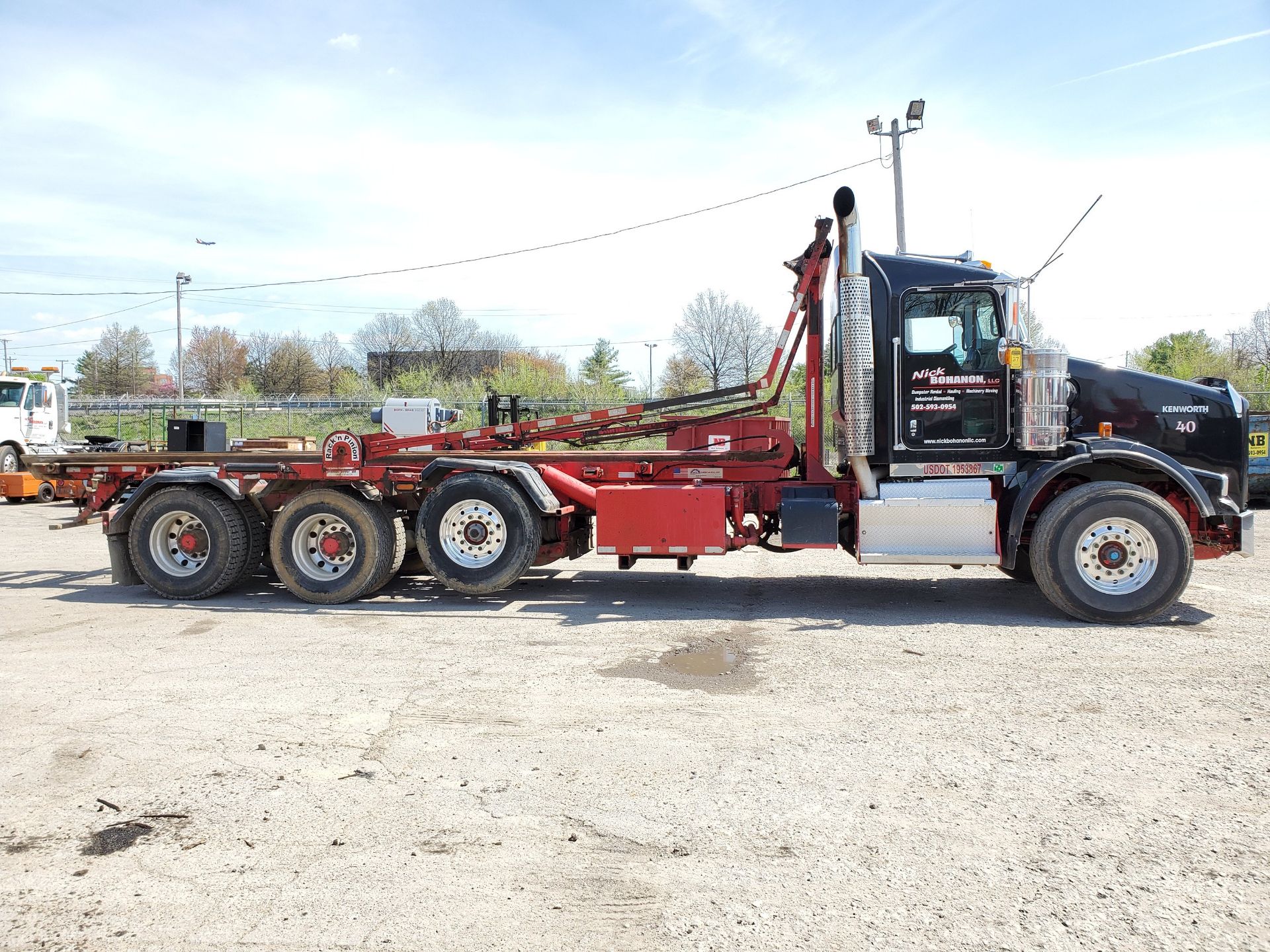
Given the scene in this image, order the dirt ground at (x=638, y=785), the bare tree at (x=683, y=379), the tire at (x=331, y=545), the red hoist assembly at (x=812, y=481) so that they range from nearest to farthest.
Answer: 1. the dirt ground at (x=638, y=785)
2. the red hoist assembly at (x=812, y=481)
3. the tire at (x=331, y=545)
4. the bare tree at (x=683, y=379)

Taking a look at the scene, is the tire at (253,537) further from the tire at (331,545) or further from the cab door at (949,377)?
the cab door at (949,377)

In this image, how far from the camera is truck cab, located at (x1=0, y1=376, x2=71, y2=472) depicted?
2111 cm

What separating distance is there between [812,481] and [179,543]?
21.2 feet

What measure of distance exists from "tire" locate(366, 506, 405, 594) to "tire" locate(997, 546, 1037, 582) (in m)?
5.82

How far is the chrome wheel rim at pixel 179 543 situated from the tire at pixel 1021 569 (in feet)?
25.6

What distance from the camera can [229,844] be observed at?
347 cm

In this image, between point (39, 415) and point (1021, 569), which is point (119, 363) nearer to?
point (39, 415)

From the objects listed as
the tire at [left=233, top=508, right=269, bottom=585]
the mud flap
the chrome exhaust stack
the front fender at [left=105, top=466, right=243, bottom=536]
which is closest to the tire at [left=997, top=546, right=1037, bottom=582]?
the chrome exhaust stack

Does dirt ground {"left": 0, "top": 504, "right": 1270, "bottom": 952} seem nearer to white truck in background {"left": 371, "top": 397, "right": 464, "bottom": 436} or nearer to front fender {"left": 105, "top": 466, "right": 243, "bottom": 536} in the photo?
front fender {"left": 105, "top": 466, "right": 243, "bottom": 536}

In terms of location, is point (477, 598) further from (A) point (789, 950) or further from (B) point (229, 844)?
(A) point (789, 950)

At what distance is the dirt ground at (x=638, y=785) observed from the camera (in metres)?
2.97

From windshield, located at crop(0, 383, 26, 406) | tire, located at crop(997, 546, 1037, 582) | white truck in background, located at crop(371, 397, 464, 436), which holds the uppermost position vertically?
windshield, located at crop(0, 383, 26, 406)

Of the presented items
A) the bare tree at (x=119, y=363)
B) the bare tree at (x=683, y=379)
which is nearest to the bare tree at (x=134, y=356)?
the bare tree at (x=119, y=363)

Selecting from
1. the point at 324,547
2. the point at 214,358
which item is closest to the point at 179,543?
the point at 324,547
